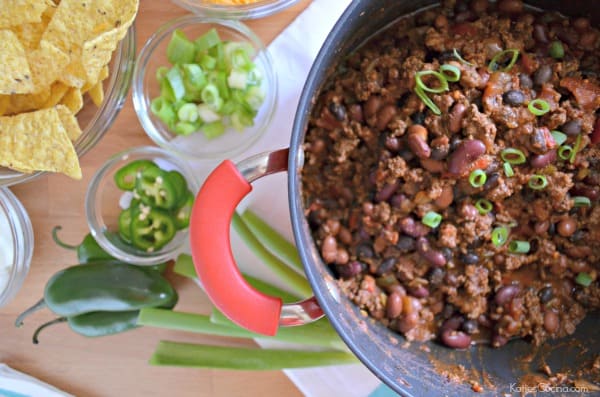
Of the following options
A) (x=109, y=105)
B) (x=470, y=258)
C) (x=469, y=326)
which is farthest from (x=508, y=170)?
(x=109, y=105)

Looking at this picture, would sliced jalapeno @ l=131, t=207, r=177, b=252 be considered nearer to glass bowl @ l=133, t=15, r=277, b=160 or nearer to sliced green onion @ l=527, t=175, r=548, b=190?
glass bowl @ l=133, t=15, r=277, b=160

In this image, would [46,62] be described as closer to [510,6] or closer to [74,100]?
[74,100]

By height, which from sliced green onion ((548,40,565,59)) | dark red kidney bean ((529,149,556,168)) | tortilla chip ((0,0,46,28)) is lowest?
dark red kidney bean ((529,149,556,168))

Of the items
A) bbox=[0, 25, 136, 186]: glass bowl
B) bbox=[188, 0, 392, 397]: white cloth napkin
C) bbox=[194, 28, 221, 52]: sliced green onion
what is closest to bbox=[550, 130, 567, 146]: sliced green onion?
bbox=[188, 0, 392, 397]: white cloth napkin

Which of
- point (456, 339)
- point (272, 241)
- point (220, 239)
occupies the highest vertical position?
point (220, 239)

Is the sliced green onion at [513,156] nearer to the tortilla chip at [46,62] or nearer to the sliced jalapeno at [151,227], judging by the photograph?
the sliced jalapeno at [151,227]

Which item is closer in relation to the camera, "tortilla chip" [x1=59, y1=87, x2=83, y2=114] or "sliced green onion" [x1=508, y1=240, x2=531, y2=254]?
"sliced green onion" [x1=508, y1=240, x2=531, y2=254]
